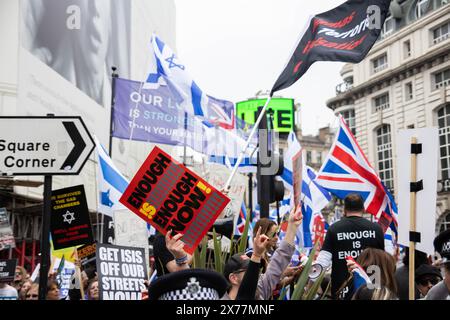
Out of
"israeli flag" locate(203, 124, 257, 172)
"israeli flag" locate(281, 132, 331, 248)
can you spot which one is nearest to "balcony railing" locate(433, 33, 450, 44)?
"israeli flag" locate(281, 132, 331, 248)

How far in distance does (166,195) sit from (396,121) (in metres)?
46.9

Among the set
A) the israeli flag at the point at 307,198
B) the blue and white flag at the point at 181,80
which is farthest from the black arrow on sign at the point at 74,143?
the blue and white flag at the point at 181,80

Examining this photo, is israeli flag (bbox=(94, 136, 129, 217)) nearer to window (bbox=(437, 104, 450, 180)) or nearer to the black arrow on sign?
the black arrow on sign

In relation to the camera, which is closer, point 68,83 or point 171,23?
point 68,83

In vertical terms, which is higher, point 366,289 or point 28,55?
point 28,55

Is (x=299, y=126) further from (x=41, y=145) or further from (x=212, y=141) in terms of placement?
(x=41, y=145)

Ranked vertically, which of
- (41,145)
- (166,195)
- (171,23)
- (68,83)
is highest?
(171,23)

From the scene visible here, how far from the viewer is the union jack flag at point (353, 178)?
33.2 ft

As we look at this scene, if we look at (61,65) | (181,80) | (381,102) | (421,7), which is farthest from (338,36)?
(381,102)

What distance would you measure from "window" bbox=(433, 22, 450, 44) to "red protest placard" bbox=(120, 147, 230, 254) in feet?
144

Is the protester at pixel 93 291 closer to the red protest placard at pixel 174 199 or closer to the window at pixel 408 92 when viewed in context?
the red protest placard at pixel 174 199

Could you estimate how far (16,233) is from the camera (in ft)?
71.3

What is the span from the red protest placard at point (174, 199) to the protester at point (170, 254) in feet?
0.49

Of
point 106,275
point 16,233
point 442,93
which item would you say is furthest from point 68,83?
point 442,93
